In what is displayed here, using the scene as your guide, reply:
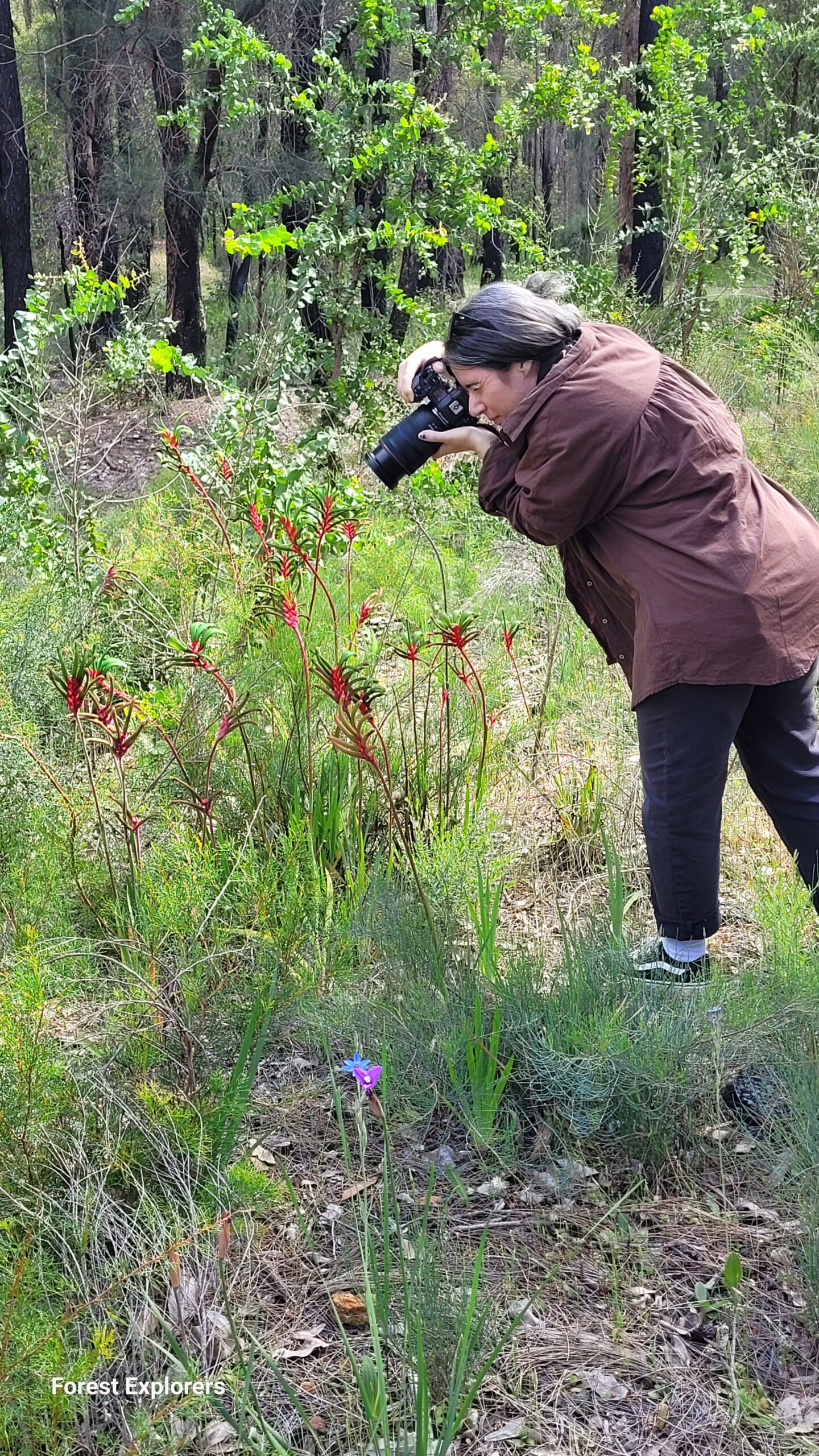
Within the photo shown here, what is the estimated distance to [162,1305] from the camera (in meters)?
1.83

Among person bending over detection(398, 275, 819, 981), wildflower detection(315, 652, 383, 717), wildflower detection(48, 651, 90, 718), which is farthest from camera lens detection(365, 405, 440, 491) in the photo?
wildflower detection(48, 651, 90, 718)

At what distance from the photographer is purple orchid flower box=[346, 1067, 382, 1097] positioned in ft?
Answer: 5.94

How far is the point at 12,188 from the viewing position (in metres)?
11.7

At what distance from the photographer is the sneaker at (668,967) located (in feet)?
8.16

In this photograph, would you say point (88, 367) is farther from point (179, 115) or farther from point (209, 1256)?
point (209, 1256)

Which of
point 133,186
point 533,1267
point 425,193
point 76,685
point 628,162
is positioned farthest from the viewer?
point 133,186

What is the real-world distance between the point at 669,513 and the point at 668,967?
96 cm

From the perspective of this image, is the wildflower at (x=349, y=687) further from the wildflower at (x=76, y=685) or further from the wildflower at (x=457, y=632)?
the wildflower at (x=76, y=685)

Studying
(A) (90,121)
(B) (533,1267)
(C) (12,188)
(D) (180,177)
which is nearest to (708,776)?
(B) (533,1267)

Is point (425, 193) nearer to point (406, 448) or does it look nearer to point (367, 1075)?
point (406, 448)

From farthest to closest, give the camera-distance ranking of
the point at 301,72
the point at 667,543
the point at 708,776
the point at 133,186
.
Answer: the point at 133,186 → the point at 301,72 → the point at 708,776 → the point at 667,543

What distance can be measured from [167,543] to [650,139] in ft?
18.4

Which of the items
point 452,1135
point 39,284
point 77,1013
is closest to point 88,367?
point 39,284

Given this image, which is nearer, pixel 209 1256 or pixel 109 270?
pixel 209 1256
